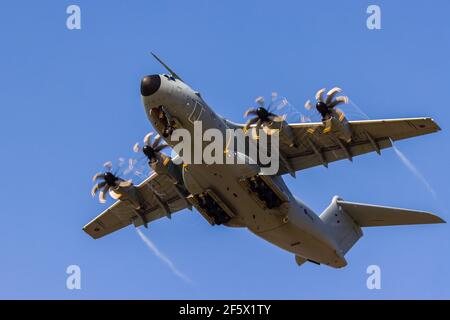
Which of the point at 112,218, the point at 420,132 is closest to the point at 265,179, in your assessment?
the point at 420,132

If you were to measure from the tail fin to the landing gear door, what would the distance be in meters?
6.96

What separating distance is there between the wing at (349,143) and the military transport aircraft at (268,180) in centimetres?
3

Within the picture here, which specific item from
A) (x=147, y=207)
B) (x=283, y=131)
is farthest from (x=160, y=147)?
(x=283, y=131)

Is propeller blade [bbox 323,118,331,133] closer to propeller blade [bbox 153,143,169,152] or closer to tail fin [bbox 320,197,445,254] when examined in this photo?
tail fin [bbox 320,197,445,254]

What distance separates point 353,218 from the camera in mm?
33312

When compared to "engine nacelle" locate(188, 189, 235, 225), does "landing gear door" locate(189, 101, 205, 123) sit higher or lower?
higher

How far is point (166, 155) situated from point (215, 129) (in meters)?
2.99

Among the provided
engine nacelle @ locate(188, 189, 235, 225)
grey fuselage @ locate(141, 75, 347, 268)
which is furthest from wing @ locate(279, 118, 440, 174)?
engine nacelle @ locate(188, 189, 235, 225)

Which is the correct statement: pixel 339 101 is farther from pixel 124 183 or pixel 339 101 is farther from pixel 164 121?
pixel 124 183

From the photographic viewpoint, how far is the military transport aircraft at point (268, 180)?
1104 inches

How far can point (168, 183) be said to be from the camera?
32.7 metres

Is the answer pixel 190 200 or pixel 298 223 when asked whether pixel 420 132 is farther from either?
pixel 190 200

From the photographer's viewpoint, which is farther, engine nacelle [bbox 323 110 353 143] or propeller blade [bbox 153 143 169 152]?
propeller blade [bbox 153 143 169 152]

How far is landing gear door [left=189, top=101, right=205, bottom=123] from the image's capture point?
27.8 meters
